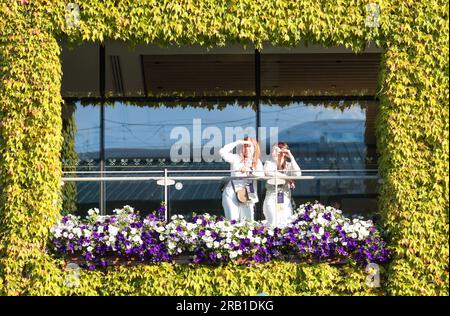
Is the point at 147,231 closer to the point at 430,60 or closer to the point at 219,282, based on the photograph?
the point at 219,282

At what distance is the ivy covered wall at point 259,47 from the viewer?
939cm

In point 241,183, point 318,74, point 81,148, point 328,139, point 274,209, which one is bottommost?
point 274,209

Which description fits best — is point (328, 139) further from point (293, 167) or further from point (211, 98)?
point (211, 98)

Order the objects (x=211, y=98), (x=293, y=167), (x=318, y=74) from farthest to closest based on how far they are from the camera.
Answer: (x=318, y=74) < (x=211, y=98) < (x=293, y=167)

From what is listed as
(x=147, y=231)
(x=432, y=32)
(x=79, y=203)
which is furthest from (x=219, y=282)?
(x=432, y=32)

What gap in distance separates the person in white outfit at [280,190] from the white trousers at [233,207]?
0.32 m

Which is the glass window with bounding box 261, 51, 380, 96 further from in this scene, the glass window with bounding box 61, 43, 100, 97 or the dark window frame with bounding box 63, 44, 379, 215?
the glass window with bounding box 61, 43, 100, 97

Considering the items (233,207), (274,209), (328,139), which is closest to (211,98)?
(328,139)

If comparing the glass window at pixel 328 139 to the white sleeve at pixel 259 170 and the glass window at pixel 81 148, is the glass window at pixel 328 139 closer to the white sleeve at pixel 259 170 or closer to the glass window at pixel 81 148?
the white sleeve at pixel 259 170

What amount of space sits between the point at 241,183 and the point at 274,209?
0.59 m

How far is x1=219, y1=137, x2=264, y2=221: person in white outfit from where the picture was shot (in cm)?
1052

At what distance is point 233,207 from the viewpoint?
10.6 m

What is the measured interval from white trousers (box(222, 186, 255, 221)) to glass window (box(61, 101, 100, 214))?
2.43m
